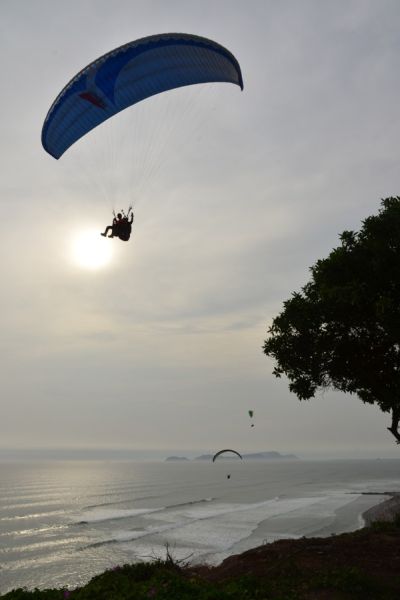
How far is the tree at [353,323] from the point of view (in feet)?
60.3

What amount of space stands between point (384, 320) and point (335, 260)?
12.0 ft

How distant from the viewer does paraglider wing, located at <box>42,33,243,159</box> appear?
18.8 m

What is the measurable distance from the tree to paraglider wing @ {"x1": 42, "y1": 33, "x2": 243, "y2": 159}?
897 centimetres

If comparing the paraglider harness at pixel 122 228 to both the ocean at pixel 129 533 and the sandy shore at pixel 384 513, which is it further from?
the sandy shore at pixel 384 513

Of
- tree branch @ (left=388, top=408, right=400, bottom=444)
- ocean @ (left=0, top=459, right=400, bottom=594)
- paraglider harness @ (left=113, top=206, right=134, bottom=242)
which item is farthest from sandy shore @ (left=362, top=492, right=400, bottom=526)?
paraglider harness @ (left=113, top=206, right=134, bottom=242)

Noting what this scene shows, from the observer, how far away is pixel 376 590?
1164cm

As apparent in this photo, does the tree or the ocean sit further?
the ocean

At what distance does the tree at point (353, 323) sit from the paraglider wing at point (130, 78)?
897 cm

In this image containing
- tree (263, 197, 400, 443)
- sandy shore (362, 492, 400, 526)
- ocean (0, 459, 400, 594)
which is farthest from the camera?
sandy shore (362, 492, 400, 526)

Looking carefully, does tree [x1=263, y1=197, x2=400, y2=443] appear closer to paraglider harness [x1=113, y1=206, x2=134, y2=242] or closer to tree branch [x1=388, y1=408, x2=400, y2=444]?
tree branch [x1=388, y1=408, x2=400, y2=444]

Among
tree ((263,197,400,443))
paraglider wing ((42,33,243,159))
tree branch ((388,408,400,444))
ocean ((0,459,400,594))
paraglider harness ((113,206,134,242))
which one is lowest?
ocean ((0,459,400,594))

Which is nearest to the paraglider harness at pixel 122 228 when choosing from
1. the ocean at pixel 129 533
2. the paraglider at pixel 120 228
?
the paraglider at pixel 120 228

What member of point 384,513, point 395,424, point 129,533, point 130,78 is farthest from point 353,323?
point 129,533

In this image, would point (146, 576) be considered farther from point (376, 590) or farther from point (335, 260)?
point (335, 260)
